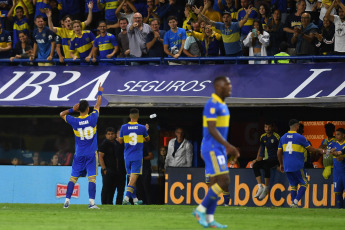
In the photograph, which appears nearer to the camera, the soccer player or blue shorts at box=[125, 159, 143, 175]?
the soccer player

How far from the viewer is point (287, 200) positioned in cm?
1964

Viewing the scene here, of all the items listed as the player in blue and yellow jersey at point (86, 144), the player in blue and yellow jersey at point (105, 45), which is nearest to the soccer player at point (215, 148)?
the player in blue and yellow jersey at point (86, 144)

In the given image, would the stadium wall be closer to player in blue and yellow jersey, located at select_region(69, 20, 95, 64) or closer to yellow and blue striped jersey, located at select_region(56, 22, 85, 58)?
player in blue and yellow jersey, located at select_region(69, 20, 95, 64)

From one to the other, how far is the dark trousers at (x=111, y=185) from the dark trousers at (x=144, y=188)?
48 cm

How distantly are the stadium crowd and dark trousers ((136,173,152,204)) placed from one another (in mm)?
3366

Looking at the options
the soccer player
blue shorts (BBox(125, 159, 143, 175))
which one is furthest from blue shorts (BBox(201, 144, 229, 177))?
blue shorts (BBox(125, 159, 143, 175))

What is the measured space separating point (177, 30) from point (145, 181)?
418 cm

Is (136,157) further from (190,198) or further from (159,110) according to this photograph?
(159,110)

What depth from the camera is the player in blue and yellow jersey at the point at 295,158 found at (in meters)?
18.1

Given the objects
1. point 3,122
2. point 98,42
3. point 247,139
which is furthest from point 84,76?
point 247,139

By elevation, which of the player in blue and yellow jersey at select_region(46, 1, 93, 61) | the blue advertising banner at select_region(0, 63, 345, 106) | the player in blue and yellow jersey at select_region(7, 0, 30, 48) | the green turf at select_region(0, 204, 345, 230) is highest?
the player in blue and yellow jersey at select_region(7, 0, 30, 48)

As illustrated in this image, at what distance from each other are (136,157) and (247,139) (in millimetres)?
6000

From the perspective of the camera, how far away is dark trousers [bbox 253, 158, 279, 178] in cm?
1966

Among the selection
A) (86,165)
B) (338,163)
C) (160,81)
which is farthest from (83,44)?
→ (338,163)
